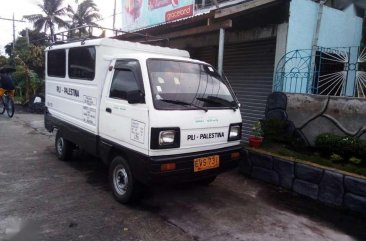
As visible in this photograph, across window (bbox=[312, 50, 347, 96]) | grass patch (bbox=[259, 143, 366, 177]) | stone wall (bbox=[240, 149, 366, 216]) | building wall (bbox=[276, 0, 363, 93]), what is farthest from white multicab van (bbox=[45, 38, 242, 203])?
window (bbox=[312, 50, 347, 96])

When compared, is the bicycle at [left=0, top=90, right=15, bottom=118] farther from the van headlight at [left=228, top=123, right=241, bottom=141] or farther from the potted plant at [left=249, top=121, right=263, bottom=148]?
the van headlight at [left=228, top=123, right=241, bottom=141]

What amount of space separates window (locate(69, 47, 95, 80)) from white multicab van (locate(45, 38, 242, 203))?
0.02 metres

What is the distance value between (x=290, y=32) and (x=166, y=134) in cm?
397

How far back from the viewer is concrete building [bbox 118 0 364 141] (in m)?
6.56

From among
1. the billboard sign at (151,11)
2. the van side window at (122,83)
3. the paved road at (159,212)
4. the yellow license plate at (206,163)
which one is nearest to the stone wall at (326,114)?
the paved road at (159,212)

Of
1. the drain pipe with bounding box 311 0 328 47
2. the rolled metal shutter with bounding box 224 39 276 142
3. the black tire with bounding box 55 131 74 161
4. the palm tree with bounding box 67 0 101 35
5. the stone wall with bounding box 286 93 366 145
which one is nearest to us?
the stone wall with bounding box 286 93 366 145

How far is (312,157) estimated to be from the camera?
5.33m

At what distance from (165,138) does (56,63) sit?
3828 mm

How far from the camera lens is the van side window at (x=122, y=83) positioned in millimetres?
4402

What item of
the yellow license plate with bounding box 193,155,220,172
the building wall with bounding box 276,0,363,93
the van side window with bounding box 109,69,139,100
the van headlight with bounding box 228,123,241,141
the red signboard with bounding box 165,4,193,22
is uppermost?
the red signboard with bounding box 165,4,193,22

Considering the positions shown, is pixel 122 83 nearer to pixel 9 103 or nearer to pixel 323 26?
pixel 323 26

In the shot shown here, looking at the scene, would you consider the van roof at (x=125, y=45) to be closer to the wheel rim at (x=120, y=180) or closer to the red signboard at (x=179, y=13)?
the wheel rim at (x=120, y=180)

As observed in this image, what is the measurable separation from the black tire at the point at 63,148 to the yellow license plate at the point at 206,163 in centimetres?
335

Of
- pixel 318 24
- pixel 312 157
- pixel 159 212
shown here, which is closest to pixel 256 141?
pixel 312 157
